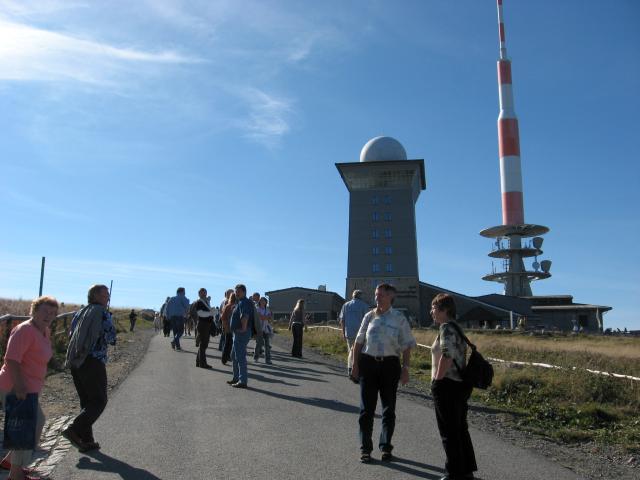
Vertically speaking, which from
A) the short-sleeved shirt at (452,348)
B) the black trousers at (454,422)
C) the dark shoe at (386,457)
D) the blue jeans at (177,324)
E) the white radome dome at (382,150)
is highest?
the white radome dome at (382,150)

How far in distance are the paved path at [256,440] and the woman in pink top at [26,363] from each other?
426mm

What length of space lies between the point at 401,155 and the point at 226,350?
62.5 metres

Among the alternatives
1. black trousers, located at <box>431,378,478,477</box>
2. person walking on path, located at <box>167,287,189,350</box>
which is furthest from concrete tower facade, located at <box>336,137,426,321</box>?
black trousers, located at <box>431,378,478,477</box>

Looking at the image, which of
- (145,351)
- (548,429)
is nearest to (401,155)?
(145,351)

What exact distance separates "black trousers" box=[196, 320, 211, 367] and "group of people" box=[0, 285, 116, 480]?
22.8 feet

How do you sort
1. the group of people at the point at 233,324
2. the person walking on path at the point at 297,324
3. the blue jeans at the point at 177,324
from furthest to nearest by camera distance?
the blue jeans at the point at 177,324 → the person walking on path at the point at 297,324 → the group of people at the point at 233,324

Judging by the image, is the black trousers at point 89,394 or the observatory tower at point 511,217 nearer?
the black trousers at point 89,394

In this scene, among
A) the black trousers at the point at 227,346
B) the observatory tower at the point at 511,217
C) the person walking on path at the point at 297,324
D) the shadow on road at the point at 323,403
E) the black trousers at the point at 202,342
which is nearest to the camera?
the shadow on road at the point at 323,403

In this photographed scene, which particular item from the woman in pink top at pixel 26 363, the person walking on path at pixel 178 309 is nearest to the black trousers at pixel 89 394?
the woman in pink top at pixel 26 363

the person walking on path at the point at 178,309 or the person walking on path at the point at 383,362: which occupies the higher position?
the person walking on path at the point at 178,309

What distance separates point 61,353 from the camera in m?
13.9

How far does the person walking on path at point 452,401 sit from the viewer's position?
503cm

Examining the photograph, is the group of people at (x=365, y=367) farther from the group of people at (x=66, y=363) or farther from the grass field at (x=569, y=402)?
the grass field at (x=569, y=402)

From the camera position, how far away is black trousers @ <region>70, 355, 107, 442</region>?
586cm
